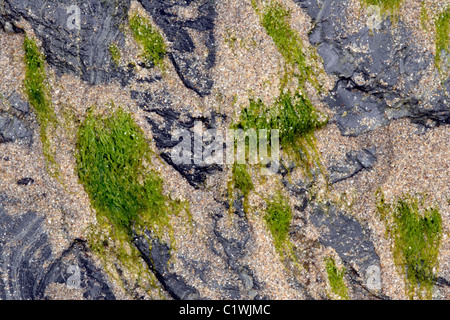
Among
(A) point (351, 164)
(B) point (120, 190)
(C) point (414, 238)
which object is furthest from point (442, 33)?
(B) point (120, 190)

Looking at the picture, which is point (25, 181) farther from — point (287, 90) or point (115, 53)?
point (287, 90)

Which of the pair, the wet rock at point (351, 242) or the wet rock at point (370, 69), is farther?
the wet rock at point (351, 242)

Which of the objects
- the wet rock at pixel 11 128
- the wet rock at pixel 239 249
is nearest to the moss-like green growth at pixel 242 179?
the wet rock at pixel 239 249

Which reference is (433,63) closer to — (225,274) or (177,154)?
(177,154)

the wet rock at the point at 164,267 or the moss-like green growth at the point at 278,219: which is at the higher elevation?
the moss-like green growth at the point at 278,219

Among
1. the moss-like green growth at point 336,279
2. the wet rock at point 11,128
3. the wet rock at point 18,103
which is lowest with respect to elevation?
the moss-like green growth at point 336,279

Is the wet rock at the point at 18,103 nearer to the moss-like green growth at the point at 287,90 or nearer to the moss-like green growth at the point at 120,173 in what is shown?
the moss-like green growth at the point at 120,173

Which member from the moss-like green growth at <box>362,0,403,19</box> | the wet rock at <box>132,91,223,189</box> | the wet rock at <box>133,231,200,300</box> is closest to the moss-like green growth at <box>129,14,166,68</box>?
the wet rock at <box>132,91,223,189</box>
